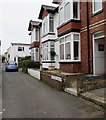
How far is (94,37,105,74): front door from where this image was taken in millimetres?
9602

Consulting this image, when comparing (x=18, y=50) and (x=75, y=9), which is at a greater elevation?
(x=75, y=9)

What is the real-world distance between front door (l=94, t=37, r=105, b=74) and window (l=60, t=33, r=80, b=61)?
A: 148cm

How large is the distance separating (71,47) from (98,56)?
1964mm

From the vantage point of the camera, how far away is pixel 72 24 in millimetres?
10516

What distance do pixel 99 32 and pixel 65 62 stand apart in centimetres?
349

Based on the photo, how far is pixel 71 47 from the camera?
1042cm

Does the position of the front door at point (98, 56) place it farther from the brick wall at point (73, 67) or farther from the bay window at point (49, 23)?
the bay window at point (49, 23)

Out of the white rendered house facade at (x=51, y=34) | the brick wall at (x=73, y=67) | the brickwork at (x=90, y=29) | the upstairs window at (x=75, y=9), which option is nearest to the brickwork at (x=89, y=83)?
the brickwork at (x=90, y=29)

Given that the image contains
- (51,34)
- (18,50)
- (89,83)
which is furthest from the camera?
(18,50)

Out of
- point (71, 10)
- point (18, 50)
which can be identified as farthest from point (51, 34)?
point (18, 50)

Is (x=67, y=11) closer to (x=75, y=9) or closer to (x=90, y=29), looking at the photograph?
(x=75, y=9)

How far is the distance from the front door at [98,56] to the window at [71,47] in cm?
148

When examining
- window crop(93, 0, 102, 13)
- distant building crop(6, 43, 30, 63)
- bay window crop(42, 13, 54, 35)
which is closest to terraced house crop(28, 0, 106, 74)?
window crop(93, 0, 102, 13)

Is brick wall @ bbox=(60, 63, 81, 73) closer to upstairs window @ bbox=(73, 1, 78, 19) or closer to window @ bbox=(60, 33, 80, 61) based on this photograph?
window @ bbox=(60, 33, 80, 61)
